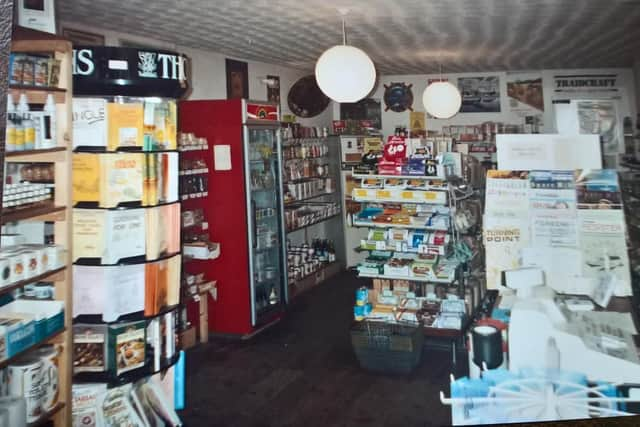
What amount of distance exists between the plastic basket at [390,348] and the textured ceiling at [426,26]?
1.72 m

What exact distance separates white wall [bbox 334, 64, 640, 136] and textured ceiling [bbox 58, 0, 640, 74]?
5 cm

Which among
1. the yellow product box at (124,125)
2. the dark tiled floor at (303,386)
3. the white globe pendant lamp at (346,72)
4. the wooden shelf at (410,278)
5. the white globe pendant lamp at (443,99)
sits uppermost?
the white globe pendant lamp at (346,72)

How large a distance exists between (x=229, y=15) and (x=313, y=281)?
3.22m

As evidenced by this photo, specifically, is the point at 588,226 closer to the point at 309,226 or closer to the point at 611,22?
the point at 611,22

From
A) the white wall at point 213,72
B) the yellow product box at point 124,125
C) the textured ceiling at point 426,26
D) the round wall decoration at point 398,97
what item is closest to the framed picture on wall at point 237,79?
the white wall at point 213,72

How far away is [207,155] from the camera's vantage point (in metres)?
4.39

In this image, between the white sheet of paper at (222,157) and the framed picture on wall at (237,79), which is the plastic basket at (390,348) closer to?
the white sheet of paper at (222,157)

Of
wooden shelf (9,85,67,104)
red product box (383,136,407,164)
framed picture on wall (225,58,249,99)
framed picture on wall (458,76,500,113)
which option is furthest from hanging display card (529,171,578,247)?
framed picture on wall (225,58,249,99)

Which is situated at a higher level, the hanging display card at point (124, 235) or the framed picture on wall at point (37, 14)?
the framed picture on wall at point (37, 14)

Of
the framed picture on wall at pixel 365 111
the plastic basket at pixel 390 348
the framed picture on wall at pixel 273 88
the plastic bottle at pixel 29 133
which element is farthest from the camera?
the framed picture on wall at pixel 273 88

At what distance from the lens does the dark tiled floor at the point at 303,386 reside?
2.89 m

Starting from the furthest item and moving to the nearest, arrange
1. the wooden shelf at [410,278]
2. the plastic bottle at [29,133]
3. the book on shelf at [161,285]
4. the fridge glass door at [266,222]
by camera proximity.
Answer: the fridge glass door at [266,222] < the wooden shelf at [410,278] < the book on shelf at [161,285] < the plastic bottle at [29,133]

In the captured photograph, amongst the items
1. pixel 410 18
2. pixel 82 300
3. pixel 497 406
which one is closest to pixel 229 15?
pixel 410 18

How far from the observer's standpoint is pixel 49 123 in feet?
6.95
